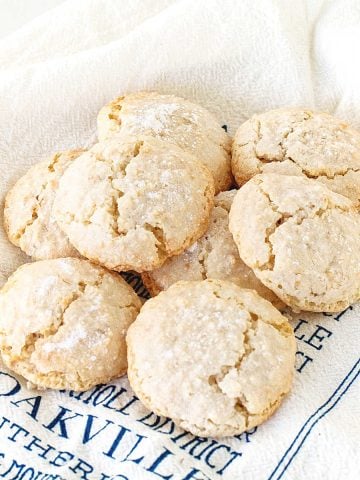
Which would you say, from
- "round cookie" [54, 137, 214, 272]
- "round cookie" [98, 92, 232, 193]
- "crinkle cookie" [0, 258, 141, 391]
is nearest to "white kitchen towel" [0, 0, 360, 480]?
"crinkle cookie" [0, 258, 141, 391]

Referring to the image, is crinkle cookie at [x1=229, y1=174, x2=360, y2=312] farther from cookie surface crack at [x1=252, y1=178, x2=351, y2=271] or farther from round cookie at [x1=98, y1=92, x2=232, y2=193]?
round cookie at [x1=98, y1=92, x2=232, y2=193]

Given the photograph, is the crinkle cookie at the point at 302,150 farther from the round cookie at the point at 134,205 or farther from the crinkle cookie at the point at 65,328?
the crinkle cookie at the point at 65,328

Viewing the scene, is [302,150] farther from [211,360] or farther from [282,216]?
[211,360]

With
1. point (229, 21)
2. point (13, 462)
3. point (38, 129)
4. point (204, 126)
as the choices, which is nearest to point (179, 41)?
point (229, 21)

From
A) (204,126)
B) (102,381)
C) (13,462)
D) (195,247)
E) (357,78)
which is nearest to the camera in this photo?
(13,462)

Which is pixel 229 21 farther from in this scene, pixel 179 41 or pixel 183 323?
pixel 183 323

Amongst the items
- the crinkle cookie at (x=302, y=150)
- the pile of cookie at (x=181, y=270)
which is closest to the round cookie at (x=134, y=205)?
the pile of cookie at (x=181, y=270)
